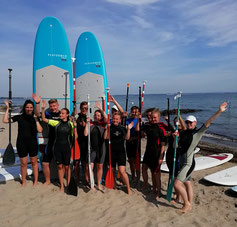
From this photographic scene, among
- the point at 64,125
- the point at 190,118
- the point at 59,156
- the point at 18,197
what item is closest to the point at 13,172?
the point at 18,197

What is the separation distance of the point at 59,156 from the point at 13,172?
5.19 ft

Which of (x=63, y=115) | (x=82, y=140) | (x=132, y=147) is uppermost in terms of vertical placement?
(x=63, y=115)

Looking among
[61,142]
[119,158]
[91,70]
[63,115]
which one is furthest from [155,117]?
[91,70]

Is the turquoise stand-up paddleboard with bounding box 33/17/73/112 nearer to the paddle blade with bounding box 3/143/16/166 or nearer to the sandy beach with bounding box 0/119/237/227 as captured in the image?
the paddle blade with bounding box 3/143/16/166

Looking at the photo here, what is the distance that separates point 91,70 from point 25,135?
247 centimetres

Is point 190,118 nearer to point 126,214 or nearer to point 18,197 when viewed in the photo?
point 126,214

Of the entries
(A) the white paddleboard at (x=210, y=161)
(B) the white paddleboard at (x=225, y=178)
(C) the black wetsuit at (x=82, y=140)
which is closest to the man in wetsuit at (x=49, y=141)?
(C) the black wetsuit at (x=82, y=140)

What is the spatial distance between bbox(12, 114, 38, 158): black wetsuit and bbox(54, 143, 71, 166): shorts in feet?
1.49

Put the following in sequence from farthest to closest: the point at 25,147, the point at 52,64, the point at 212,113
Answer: the point at 212,113 < the point at 52,64 < the point at 25,147

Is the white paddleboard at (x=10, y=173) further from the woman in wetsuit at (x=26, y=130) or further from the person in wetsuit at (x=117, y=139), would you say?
the person in wetsuit at (x=117, y=139)

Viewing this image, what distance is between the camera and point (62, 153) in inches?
149

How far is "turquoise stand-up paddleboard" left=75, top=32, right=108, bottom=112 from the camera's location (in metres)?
5.49

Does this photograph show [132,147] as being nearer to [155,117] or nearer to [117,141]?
[117,141]

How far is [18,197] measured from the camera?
360cm
